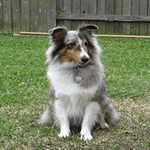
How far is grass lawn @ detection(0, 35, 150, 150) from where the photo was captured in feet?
10.4

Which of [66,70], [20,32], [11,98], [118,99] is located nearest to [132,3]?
[20,32]

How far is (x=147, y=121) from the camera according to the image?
149 inches

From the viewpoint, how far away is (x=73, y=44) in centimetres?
312

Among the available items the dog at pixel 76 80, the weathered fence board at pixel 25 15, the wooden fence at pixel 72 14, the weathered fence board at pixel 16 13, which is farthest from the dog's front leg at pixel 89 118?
the weathered fence board at pixel 16 13

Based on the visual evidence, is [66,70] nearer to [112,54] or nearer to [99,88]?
[99,88]

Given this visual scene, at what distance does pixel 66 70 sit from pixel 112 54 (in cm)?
516

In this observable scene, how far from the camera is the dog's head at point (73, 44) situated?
3076 mm

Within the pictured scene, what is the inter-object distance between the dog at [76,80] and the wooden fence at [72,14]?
6631mm

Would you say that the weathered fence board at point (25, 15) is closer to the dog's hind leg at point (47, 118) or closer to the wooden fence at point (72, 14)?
the wooden fence at point (72, 14)

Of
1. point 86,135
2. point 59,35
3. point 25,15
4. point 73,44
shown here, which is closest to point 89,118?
point 86,135

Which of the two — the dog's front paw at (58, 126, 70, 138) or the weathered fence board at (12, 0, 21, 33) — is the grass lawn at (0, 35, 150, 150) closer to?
the dog's front paw at (58, 126, 70, 138)

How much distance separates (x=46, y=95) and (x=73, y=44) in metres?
2.20

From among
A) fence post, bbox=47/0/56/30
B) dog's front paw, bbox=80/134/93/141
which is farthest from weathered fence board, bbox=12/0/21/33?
dog's front paw, bbox=80/134/93/141

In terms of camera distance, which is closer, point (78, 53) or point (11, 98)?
point (78, 53)
